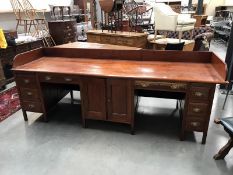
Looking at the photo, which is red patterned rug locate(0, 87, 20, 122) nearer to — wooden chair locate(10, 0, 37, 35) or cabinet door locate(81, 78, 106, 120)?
cabinet door locate(81, 78, 106, 120)

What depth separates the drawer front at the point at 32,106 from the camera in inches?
97.0

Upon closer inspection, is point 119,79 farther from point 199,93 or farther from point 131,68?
point 199,93

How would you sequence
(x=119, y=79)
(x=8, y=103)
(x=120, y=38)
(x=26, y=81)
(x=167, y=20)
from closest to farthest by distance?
(x=119, y=79), (x=26, y=81), (x=8, y=103), (x=120, y=38), (x=167, y=20)

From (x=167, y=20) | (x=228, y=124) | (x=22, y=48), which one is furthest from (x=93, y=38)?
(x=228, y=124)

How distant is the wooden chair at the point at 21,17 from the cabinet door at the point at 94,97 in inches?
164

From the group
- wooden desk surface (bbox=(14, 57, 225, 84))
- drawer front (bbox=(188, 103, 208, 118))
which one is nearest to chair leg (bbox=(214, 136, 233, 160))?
drawer front (bbox=(188, 103, 208, 118))

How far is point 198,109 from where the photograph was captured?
1989mm

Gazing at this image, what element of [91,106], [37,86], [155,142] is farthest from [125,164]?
[37,86]

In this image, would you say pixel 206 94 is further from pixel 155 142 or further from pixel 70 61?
pixel 70 61

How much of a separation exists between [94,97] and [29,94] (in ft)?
2.75

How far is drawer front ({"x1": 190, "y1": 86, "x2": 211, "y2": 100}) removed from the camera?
6.17 feet

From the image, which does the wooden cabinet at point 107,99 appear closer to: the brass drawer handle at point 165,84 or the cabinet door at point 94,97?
the cabinet door at point 94,97

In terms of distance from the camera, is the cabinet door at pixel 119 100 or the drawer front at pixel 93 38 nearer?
the cabinet door at pixel 119 100

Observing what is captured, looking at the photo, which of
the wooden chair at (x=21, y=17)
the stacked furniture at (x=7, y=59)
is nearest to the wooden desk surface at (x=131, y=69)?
the stacked furniture at (x=7, y=59)
